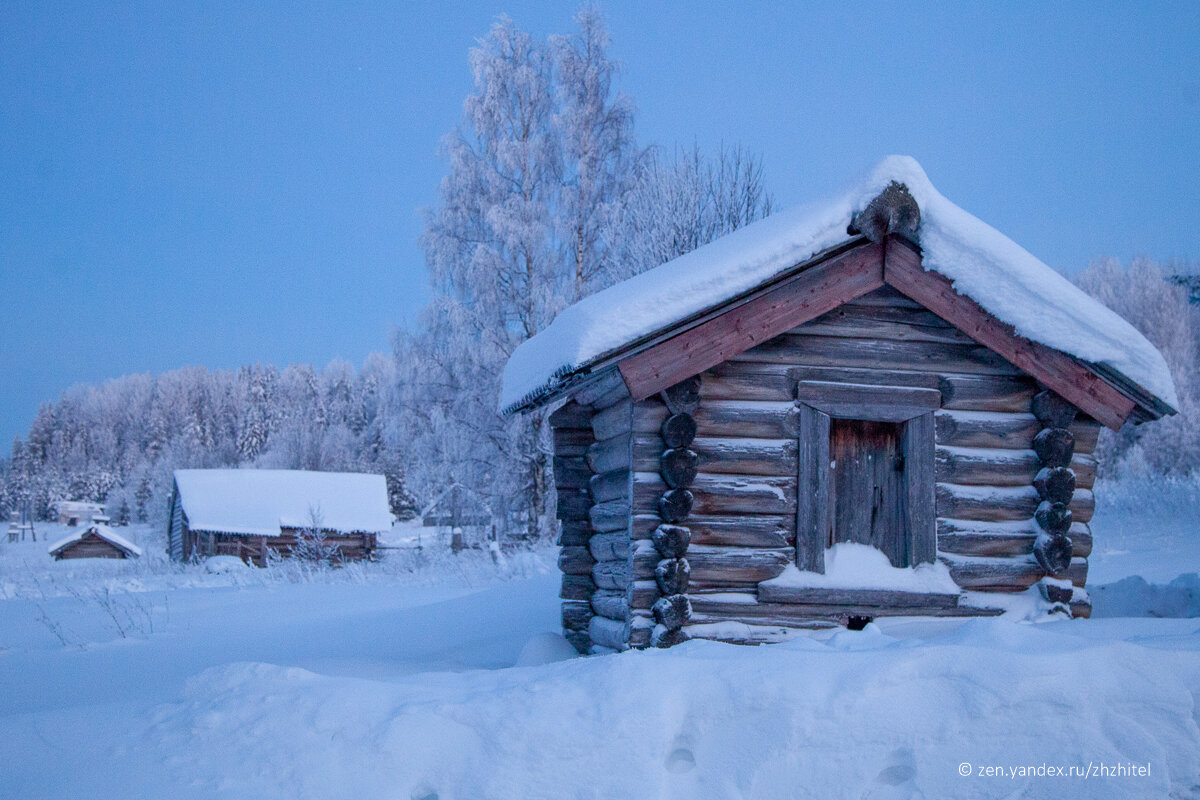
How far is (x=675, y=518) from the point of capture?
18.2 feet

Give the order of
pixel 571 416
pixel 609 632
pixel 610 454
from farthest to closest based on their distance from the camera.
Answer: pixel 571 416 → pixel 610 454 → pixel 609 632

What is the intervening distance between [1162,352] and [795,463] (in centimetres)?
3169

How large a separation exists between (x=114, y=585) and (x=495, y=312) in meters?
10.3

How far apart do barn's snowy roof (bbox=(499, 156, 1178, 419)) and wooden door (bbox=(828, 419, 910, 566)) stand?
1.20 metres

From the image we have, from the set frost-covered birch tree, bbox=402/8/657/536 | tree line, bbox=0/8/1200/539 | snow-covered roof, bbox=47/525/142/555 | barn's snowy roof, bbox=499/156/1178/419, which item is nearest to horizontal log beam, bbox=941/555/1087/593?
barn's snowy roof, bbox=499/156/1178/419

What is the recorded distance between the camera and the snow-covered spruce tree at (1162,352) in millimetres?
26359

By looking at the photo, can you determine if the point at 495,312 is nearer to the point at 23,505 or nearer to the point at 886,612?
the point at 886,612

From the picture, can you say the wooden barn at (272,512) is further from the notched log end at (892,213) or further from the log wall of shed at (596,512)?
the notched log end at (892,213)

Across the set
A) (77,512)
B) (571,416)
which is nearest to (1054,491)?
(571,416)

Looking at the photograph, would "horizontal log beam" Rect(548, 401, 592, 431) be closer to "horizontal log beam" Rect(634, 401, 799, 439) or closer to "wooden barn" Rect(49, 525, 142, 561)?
"horizontal log beam" Rect(634, 401, 799, 439)

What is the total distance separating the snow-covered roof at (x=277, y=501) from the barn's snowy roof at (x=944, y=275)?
82.0 feet

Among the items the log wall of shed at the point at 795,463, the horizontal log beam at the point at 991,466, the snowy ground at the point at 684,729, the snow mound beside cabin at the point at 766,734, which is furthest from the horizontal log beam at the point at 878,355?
the snow mound beside cabin at the point at 766,734

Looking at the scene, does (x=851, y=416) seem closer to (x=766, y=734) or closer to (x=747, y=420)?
(x=747, y=420)

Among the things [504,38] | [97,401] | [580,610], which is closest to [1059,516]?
[580,610]
